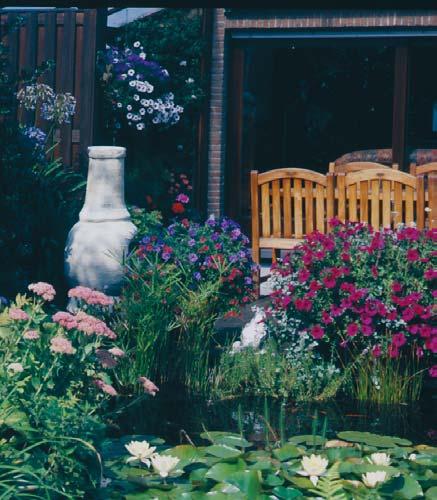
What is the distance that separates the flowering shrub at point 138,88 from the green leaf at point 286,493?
7.15 meters

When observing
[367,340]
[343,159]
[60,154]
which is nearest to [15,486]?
[367,340]

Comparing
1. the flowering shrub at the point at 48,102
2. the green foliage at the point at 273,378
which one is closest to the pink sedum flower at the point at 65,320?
the green foliage at the point at 273,378

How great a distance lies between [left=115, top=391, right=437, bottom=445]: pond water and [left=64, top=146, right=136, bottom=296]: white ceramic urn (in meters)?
1.78

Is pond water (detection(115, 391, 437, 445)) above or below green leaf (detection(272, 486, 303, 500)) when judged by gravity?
below

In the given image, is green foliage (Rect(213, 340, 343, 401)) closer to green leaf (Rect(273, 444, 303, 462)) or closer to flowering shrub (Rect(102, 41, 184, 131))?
green leaf (Rect(273, 444, 303, 462))

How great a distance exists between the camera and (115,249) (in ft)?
22.7

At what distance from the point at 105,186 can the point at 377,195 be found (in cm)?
194

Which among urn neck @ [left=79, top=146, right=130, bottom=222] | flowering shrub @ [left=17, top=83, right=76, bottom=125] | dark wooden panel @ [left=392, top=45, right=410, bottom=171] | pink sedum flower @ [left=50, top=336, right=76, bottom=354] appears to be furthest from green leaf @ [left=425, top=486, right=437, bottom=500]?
dark wooden panel @ [left=392, top=45, right=410, bottom=171]

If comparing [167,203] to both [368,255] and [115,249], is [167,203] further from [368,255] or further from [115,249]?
[368,255]

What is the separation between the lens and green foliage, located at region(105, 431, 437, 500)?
3.03m

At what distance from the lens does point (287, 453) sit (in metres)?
3.56

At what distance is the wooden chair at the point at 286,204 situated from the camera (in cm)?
786

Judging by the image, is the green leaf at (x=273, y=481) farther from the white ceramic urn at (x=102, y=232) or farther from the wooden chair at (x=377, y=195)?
the wooden chair at (x=377, y=195)

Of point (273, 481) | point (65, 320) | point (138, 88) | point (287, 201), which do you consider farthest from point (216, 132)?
point (273, 481)
